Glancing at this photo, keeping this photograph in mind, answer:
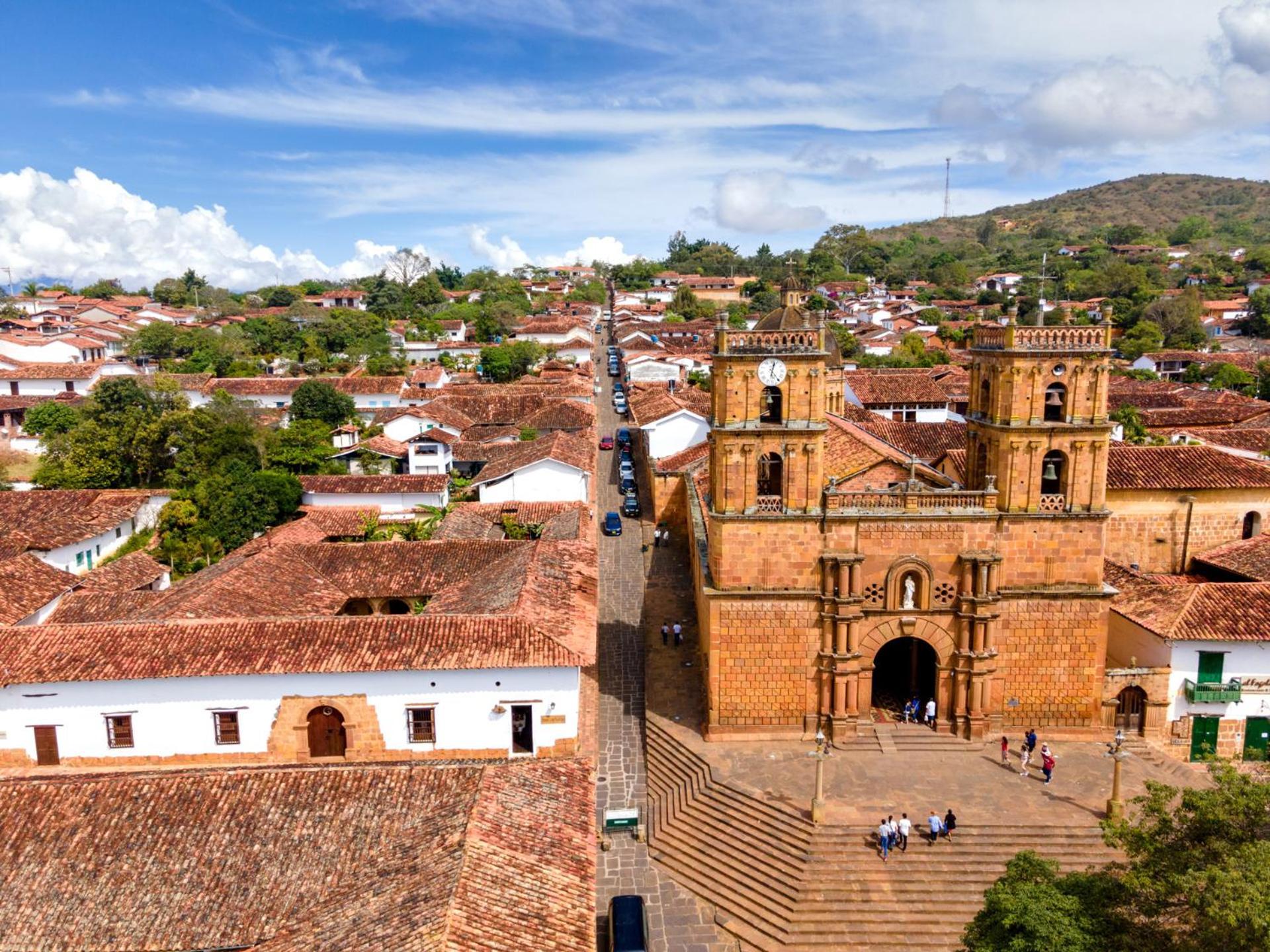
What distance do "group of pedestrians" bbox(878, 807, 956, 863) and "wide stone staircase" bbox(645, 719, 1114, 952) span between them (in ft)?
0.48

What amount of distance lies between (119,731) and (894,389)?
4490 cm

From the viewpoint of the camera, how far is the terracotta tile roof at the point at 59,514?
33406 millimetres

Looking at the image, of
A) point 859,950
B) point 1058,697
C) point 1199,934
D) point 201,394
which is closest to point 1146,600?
point 1058,697

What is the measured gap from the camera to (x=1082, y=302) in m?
91.3

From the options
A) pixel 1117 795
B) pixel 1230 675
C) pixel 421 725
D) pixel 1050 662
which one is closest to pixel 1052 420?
pixel 1050 662

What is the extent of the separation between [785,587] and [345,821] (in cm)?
1115

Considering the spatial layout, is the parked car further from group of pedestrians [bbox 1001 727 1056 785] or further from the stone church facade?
group of pedestrians [bbox 1001 727 1056 785]

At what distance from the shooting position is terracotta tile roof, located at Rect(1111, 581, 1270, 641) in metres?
21.7

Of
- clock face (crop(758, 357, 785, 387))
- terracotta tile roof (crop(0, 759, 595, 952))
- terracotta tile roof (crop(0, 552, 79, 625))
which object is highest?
clock face (crop(758, 357, 785, 387))

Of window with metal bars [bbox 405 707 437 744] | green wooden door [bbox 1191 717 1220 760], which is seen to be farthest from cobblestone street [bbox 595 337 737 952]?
green wooden door [bbox 1191 717 1220 760]

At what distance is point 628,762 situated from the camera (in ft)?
71.5

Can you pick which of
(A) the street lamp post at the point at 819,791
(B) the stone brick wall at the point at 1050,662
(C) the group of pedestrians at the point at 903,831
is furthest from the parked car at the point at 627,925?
(B) the stone brick wall at the point at 1050,662

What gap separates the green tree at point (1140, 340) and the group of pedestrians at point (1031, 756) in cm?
6538

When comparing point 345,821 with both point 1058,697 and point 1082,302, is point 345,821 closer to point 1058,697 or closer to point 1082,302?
point 1058,697
